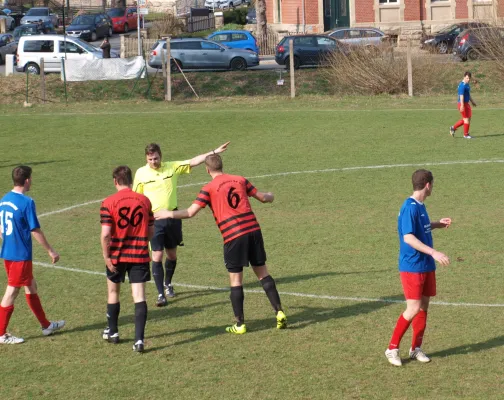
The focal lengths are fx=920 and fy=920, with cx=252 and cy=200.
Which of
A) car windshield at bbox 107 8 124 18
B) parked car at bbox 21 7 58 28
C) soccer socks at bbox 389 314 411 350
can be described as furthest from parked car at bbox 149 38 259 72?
soccer socks at bbox 389 314 411 350

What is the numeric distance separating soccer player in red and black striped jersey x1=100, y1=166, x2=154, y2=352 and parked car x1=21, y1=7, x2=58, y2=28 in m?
64.0

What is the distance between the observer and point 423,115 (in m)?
29.3

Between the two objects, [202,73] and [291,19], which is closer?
[202,73]

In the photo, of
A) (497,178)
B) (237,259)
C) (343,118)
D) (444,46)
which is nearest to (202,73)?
(343,118)

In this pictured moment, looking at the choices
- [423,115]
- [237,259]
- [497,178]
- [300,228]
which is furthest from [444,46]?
[237,259]

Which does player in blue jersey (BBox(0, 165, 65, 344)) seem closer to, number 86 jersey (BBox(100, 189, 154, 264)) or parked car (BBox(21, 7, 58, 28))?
number 86 jersey (BBox(100, 189, 154, 264))

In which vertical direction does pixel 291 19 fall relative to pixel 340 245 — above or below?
above

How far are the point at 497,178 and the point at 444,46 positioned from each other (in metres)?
29.6

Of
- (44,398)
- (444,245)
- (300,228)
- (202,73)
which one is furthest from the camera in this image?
(202,73)

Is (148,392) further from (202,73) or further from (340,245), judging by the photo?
(202,73)

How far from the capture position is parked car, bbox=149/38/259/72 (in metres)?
42.3

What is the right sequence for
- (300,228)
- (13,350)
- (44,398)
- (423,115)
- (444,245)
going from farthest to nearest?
1. (423,115)
2. (300,228)
3. (444,245)
4. (13,350)
5. (44,398)

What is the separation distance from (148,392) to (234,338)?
176 centimetres

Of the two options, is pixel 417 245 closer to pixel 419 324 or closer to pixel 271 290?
pixel 419 324
